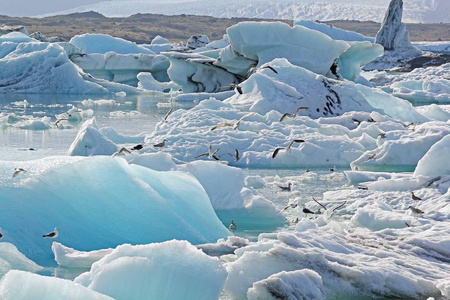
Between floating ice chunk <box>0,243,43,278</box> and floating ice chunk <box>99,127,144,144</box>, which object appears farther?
floating ice chunk <box>99,127,144,144</box>

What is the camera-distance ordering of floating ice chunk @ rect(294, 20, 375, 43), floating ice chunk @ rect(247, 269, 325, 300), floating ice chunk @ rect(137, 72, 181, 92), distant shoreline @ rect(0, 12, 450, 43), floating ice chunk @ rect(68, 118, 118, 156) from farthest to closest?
distant shoreline @ rect(0, 12, 450, 43) → floating ice chunk @ rect(294, 20, 375, 43) → floating ice chunk @ rect(137, 72, 181, 92) → floating ice chunk @ rect(68, 118, 118, 156) → floating ice chunk @ rect(247, 269, 325, 300)

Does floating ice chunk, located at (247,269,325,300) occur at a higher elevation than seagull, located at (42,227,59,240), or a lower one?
higher

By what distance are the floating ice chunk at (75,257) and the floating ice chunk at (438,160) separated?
155 inches

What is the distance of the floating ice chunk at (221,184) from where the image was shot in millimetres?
6461

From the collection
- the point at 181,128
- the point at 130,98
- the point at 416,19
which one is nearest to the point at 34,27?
the point at 130,98

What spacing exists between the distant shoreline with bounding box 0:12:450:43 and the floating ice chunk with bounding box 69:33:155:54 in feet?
80.0

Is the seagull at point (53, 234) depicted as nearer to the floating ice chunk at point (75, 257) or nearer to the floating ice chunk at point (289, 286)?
the floating ice chunk at point (75, 257)

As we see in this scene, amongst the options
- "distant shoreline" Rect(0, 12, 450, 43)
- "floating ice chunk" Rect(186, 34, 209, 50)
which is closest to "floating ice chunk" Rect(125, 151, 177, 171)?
"floating ice chunk" Rect(186, 34, 209, 50)

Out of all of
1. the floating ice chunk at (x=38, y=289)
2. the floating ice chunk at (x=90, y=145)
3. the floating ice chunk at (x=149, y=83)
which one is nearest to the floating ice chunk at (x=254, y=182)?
the floating ice chunk at (x=90, y=145)

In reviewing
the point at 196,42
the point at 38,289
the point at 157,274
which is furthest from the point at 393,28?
the point at 38,289

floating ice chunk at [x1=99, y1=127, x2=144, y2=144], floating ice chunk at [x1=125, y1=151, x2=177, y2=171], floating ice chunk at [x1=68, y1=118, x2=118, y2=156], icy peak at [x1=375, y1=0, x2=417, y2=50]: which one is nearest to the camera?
floating ice chunk at [x1=125, y1=151, x2=177, y2=171]

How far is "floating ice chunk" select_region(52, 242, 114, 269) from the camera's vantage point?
443 cm

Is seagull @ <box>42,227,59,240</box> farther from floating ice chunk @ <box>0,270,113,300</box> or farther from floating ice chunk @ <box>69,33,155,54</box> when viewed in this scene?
floating ice chunk @ <box>69,33,155,54</box>

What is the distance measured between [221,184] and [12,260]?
266cm
